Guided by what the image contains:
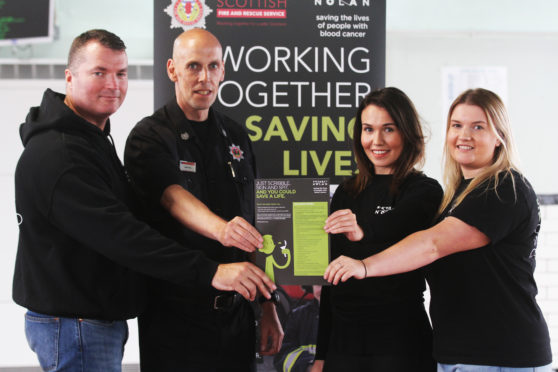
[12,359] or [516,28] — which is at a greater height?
[516,28]

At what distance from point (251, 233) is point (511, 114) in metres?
3.61

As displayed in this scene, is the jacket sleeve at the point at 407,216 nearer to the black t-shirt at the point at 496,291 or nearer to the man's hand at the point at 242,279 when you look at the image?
the black t-shirt at the point at 496,291

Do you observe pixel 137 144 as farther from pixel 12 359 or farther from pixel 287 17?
pixel 12 359

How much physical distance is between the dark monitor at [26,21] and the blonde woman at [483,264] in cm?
353

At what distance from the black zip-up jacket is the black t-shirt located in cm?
94

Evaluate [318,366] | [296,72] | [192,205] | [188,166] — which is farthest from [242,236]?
[296,72]

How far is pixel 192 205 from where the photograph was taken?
7.04ft

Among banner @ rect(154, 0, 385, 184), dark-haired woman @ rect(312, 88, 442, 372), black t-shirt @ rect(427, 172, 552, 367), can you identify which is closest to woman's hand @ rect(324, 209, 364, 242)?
dark-haired woman @ rect(312, 88, 442, 372)

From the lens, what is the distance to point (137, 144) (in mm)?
2305

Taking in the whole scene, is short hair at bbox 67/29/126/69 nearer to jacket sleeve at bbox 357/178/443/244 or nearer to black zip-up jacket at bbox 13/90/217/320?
black zip-up jacket at bbox 13/90/217/320

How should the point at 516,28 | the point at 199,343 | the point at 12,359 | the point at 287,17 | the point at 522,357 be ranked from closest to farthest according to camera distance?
the point at 522,357
the point at 199,343
the point at 287,17
the point at 12,359
the point at 516,28

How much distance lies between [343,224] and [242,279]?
439mm

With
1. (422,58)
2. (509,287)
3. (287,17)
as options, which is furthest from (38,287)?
(422,58)

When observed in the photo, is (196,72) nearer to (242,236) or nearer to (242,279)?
(242,236)
